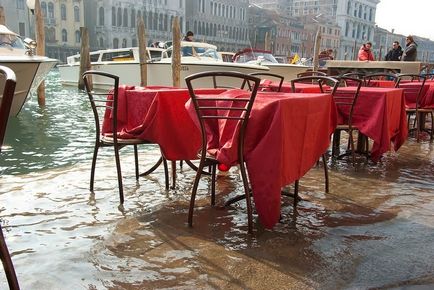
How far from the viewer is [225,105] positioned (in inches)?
107

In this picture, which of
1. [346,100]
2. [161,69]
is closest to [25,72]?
[161,69]

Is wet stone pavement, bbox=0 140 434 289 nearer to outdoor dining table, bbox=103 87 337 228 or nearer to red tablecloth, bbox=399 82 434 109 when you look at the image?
outdoor dining table, bbox=103 87 337 228

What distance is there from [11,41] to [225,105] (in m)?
7.94

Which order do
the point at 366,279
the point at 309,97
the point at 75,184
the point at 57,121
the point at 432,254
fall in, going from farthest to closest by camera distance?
the point at 57,121 → the point at 75,184 → the point at 309,97 → the point at 432,254 → the point at 366,279

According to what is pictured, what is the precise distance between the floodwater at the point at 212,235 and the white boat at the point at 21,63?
4371 mm

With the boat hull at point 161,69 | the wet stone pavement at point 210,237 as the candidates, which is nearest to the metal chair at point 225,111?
the wet stone pavement at point 210,237

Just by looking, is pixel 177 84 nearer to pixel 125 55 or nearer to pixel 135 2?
pixel 125 55

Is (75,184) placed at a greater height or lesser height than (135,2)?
lesser

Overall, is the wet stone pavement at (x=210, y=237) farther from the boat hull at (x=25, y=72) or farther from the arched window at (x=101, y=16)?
the arched window at (x=101, y=16)

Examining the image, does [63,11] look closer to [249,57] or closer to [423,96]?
[249,57]

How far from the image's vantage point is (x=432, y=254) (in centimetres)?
247

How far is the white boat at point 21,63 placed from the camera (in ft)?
26.1

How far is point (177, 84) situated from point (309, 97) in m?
7.48

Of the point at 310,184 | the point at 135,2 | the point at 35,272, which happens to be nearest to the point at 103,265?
the point at 35,272
